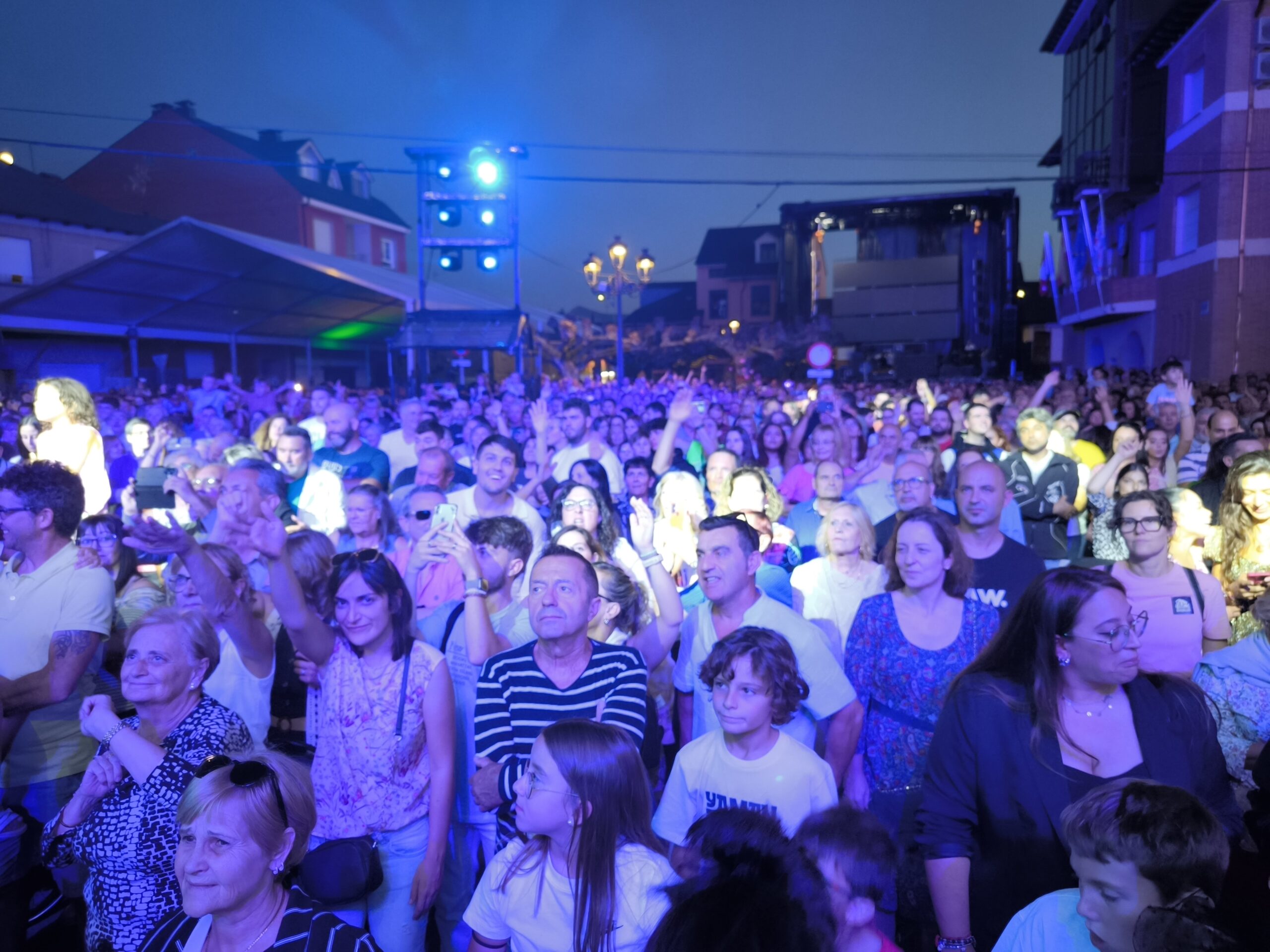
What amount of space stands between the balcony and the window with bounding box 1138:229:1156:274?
12.1 inches

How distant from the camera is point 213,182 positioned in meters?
37.5

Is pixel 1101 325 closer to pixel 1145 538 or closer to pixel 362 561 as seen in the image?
pixel 1145 538

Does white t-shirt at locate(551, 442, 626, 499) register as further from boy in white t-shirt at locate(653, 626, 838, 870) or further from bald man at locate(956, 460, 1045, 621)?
boy in white t-shirt at locate(653, 626, 838, 870)

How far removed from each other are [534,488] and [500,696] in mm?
3740

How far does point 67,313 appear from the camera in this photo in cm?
1745

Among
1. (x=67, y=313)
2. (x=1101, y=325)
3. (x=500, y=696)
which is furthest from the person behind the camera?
(x=1101, y=325)

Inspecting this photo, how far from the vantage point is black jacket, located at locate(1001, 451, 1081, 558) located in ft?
20.1

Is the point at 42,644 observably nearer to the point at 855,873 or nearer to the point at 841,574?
the point at 855,873

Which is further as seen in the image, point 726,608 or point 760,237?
point 760,237

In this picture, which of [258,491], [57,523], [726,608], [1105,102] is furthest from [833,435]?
[1105,102]

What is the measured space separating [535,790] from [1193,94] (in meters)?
25.8

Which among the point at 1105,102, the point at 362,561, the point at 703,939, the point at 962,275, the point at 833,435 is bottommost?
the point at 703,939

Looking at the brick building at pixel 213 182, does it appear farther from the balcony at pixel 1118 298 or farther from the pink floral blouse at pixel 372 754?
the pink floral blouse at pixel 372 754

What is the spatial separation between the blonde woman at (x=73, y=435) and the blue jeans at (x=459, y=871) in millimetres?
3401
